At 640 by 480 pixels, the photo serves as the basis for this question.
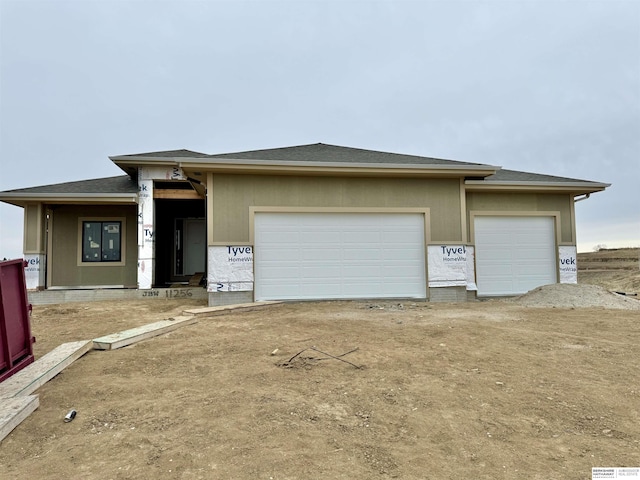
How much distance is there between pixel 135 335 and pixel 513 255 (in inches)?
429

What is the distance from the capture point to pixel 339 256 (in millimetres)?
9961

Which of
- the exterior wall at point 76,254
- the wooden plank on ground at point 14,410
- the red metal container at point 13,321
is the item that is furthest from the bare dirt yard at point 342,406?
the exterior wall at point 76,254

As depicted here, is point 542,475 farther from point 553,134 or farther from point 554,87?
point 553,134

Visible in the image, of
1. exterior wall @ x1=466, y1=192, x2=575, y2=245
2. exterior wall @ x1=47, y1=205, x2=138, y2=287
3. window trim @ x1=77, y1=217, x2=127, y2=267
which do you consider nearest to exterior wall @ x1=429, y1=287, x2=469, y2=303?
exterior wall @ x1=466, y1=192, x2=575, y2=245

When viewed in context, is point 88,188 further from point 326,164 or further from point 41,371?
point 41,371

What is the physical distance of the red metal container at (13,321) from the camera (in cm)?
375

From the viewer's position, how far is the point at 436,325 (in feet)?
21.0

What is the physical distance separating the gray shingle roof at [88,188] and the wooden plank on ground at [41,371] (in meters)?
8.48

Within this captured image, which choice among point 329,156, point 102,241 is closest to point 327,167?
point 329,156

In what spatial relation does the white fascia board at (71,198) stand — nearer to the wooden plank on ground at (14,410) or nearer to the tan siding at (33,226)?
the tan siding at (33,226)

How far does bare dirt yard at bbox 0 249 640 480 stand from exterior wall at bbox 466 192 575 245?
19.2ft

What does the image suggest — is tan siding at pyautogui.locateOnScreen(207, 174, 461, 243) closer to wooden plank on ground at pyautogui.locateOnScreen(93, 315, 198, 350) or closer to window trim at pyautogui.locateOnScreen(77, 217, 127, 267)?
wooden plank on ground at pyautogui.locateOnScreen(93, 315, 198, 350)

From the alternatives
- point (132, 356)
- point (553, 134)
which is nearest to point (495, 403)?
point (132, 356)

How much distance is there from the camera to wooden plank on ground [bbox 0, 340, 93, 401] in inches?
134
